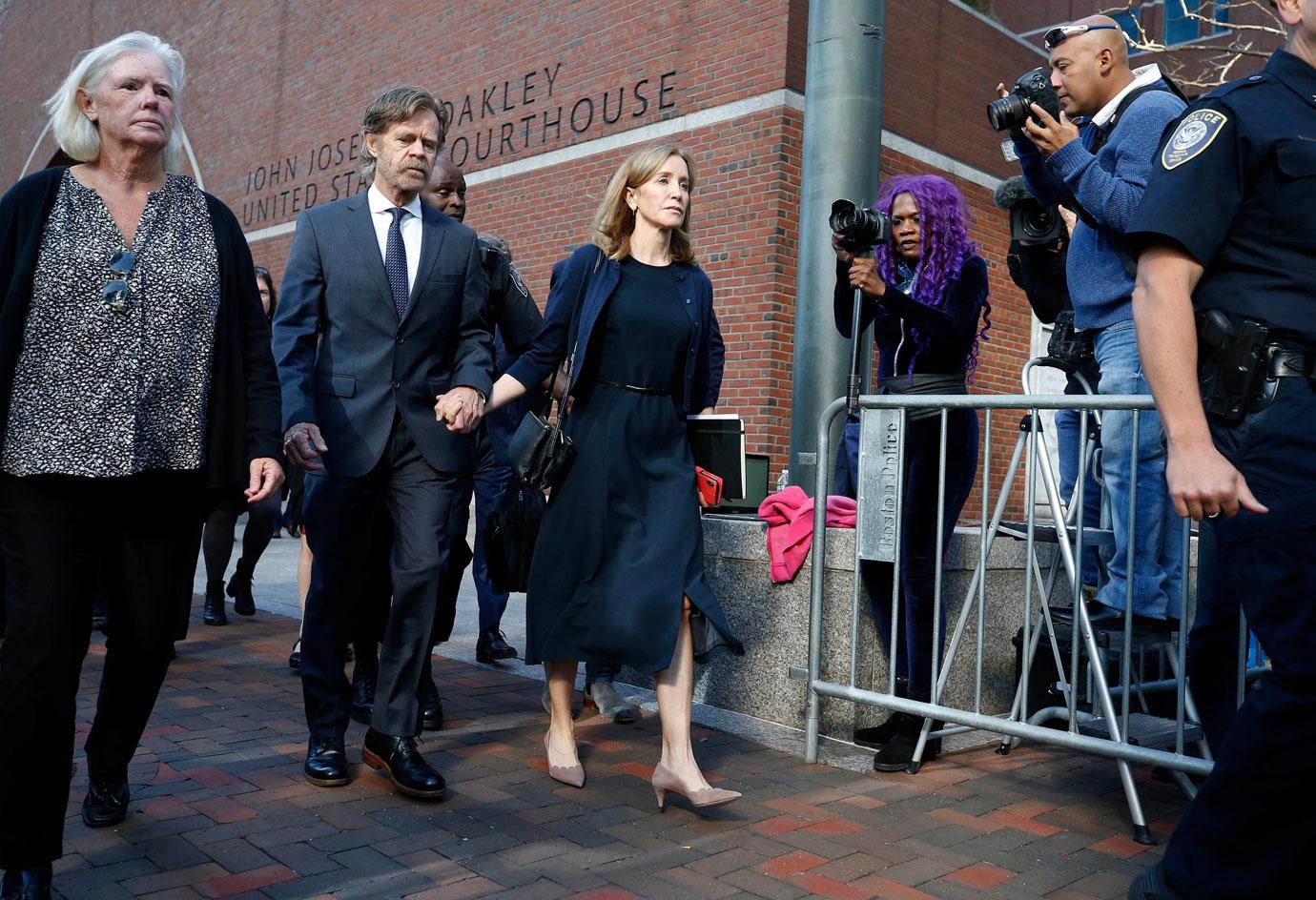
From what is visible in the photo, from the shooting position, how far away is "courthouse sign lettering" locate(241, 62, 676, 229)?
35.7ft

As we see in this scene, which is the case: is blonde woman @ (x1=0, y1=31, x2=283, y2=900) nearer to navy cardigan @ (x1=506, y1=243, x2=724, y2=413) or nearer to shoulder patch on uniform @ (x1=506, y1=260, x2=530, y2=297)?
navy cardigan @ (x1=506, y1=243, x2=724, y2=413)

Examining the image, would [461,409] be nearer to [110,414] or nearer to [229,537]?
[110,414]

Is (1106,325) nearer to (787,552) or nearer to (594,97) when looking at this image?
(787,552)

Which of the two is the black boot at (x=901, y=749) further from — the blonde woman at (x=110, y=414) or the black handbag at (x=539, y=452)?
the blonde woman at (x=110, y=414)

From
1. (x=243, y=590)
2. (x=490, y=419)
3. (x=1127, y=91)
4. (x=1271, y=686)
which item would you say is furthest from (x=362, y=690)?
(x=1127, y=91)

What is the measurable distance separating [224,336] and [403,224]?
92 centimetres

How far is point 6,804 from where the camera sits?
8.27ft

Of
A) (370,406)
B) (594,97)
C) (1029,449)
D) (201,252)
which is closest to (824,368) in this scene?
(1029,449)

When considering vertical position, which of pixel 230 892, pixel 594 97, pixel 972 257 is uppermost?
pixel 594 97

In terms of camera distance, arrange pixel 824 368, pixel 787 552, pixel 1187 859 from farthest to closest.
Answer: pixel 824 368 → pixel 787 552 → pixel 1187 859

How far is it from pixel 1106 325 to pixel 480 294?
6.76ft

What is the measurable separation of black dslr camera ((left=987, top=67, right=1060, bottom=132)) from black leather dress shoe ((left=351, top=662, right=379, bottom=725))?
9.93 feet

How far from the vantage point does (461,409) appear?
11.8 feet

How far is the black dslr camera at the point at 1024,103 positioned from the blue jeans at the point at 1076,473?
3.41ft
